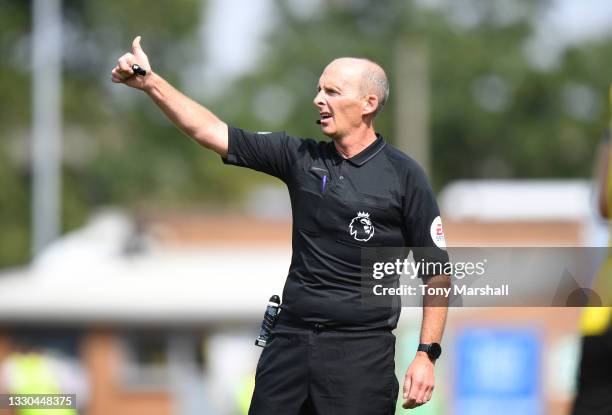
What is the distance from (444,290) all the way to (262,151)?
1.03m

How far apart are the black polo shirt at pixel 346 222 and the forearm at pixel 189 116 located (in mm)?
60

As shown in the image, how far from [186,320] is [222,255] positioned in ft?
20.7

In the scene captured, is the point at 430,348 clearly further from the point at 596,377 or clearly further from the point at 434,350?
the point at 596,377

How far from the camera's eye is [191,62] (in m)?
57.0

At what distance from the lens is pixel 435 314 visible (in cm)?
572

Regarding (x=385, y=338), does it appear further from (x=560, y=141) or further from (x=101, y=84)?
(x=560, y=141)

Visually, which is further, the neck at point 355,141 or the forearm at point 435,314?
the neck at point 355,141

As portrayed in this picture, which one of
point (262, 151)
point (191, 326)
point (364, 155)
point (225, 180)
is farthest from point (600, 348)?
point (225, 180)

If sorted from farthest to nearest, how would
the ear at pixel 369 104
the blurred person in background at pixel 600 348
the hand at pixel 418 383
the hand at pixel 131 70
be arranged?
the ear at pixel 369 104 < the hand at pixel 131 70 < the hand at pixel 418 383 < the blurred person in background at pixel 600 348

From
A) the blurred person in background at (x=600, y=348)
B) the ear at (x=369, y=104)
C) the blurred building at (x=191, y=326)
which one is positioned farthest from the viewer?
the blurred building at (x=191, y=326)

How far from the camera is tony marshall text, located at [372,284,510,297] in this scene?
5742 mm

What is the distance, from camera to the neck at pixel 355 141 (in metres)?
5.84

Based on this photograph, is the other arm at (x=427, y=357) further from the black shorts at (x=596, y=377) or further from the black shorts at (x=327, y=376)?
the black shorts at (x=596, y=377)

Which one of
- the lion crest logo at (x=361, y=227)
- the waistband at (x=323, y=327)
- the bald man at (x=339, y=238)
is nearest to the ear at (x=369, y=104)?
the bald man at (x=339, y=238)
